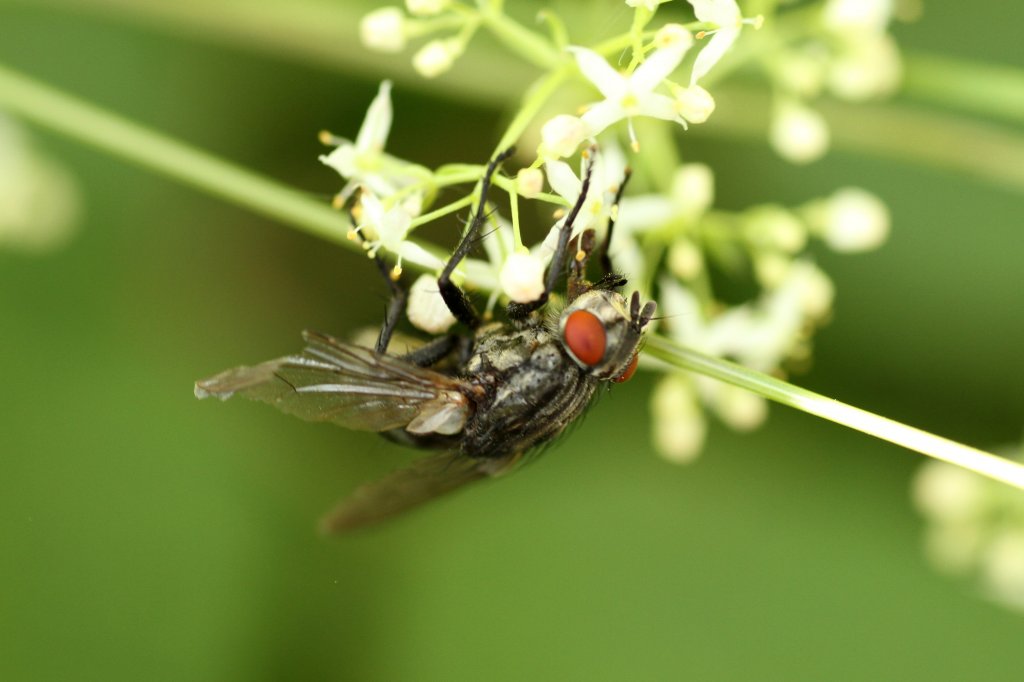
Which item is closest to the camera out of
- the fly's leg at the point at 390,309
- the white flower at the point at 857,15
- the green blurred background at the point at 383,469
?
the fly's leg at the point at 390,309

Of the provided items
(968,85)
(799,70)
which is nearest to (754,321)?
(799,70)

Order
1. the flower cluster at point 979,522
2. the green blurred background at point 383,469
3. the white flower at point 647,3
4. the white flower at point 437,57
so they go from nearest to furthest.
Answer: the white flower at point 647,3, the white flower at point 437,57, the flower cluster at point 979,522, the green blurred background at point 383,469

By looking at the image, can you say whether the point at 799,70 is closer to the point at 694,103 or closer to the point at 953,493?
the point at 694,103

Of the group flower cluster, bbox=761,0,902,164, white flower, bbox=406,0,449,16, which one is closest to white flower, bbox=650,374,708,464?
flower cluster, bbox=761,0,902,164

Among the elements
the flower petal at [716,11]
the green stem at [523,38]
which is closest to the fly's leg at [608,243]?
the green stem at [523,38]

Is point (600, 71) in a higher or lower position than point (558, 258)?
higher

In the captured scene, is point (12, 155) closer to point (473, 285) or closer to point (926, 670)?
point (473, 285)

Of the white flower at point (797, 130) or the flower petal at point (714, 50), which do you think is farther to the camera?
the white flower at point (797, 130)

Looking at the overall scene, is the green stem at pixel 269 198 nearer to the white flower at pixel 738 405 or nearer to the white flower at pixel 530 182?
the white flower at pixel 530 182

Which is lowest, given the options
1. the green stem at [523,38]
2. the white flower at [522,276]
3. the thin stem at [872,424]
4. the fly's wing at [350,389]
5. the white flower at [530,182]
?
the thin stem at [872,424]
